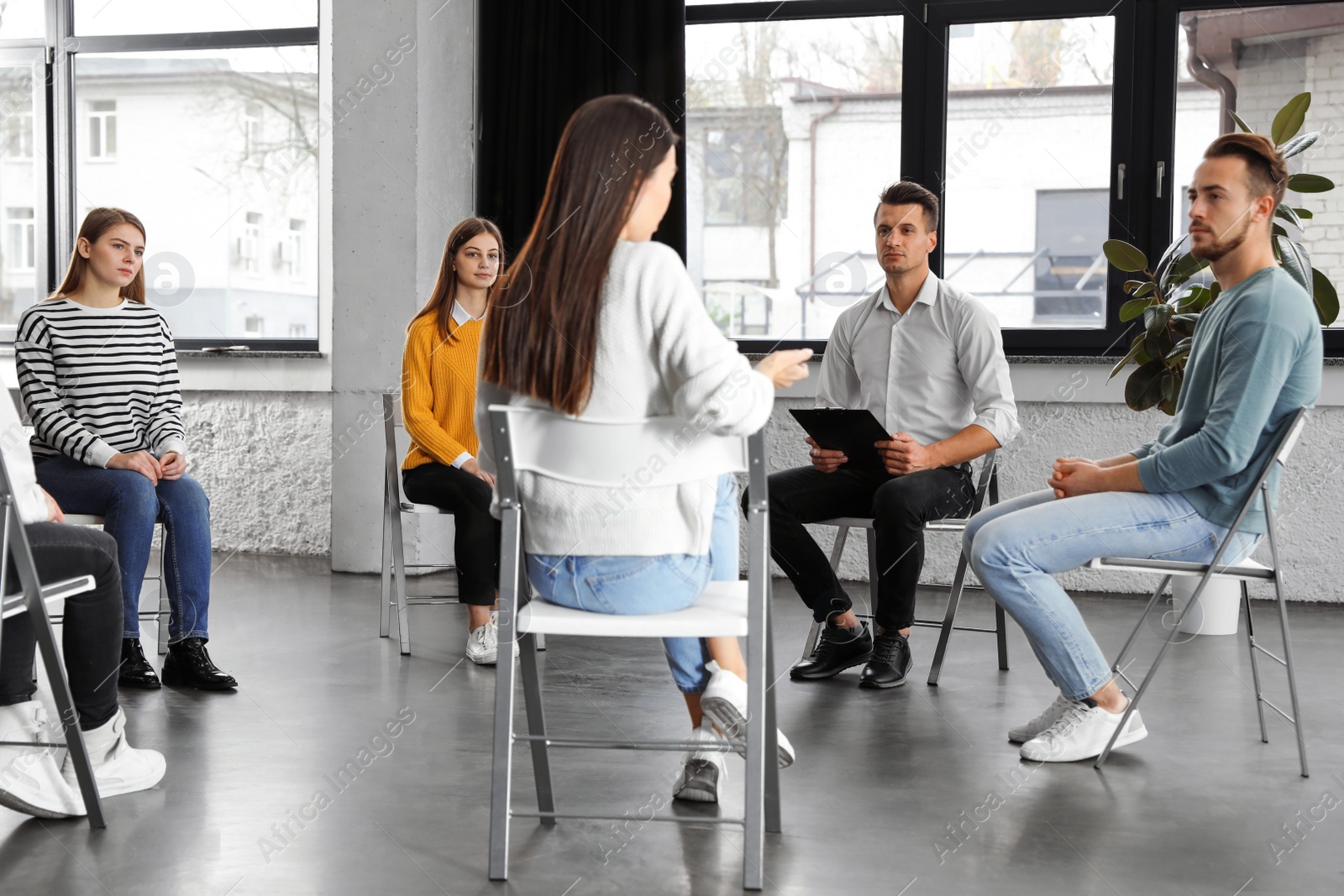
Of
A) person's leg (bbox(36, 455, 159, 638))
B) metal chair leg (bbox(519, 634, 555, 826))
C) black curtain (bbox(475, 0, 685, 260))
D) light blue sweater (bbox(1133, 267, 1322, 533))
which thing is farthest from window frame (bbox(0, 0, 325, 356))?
light blue sweater (bbox(1133, 267, 1322, 533))

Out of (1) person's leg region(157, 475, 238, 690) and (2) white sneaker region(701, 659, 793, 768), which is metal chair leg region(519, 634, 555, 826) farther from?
(1) person's leg region(157, 475, 238, 690)

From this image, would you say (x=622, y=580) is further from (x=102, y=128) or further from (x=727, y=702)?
(x=102, y=128)

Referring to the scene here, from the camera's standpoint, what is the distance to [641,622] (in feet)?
5.69

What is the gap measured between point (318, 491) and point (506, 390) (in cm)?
352

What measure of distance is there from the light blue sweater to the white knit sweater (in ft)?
3.22

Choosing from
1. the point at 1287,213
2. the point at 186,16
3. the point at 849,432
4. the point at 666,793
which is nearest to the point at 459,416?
the point at 849,432

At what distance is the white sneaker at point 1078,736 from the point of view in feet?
7.84

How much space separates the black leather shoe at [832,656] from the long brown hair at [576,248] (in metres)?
1.50

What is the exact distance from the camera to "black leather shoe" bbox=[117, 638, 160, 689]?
9.72 feet

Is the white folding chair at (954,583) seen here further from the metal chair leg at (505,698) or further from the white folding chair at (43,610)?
the white folding chair at (43,610)

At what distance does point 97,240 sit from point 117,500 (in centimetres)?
67

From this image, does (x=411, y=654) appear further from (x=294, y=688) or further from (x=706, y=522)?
(x=706, y=522)

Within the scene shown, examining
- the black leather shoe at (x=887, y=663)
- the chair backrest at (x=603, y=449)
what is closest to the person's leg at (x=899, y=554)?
the black leather shoe at (x=887, y=663)

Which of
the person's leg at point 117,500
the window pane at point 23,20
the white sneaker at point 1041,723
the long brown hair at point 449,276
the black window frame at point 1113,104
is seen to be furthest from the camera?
the window pane at point 23,20
